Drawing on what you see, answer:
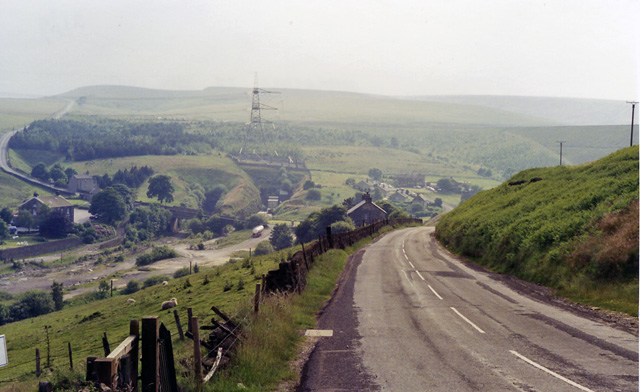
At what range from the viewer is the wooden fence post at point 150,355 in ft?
25.4

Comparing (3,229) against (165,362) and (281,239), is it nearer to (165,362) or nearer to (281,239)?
(281,239)

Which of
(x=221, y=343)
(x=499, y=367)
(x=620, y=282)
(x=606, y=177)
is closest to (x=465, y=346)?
(x=499, y=367)

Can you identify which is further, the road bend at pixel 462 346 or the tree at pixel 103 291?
the tree at pixel 103 291

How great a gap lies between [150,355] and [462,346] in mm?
9505

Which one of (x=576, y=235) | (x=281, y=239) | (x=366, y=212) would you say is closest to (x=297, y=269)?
(x=576, y=235)

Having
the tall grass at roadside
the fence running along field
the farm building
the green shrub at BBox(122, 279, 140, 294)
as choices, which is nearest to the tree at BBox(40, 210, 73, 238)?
the green shrub at BBox(122, 279, 140, 294)

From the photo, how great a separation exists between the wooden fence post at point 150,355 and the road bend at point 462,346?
4.39 meters

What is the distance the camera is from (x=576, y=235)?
→ 27031 millimetres

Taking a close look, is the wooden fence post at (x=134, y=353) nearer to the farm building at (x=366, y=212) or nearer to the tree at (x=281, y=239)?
the farm building at (x=366, y=212)

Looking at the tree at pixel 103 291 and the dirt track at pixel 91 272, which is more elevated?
the tree at pixel 103 291

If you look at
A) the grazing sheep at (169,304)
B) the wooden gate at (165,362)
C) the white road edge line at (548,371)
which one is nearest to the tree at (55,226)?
the grazing sheep at (169,304)

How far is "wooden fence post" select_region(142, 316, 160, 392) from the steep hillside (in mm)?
16526

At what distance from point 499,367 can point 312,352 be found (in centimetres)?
470

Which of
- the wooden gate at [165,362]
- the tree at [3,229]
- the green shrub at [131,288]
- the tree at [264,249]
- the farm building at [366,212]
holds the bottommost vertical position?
the tree at [3,229]
